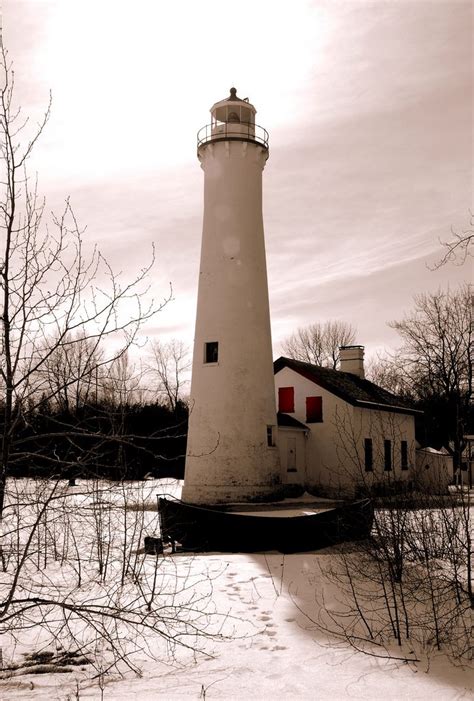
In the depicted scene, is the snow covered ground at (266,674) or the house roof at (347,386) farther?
the house roof at (347,386)

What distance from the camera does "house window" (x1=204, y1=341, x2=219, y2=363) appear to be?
1944cm

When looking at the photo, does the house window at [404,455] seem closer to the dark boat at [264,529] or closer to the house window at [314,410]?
the house window at [314,410]

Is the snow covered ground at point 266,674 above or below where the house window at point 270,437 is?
below

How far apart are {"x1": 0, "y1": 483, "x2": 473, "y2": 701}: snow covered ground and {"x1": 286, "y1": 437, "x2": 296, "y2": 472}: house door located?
14.6 meters

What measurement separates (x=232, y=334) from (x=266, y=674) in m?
13.7

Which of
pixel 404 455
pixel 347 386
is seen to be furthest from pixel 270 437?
pixel 404 455

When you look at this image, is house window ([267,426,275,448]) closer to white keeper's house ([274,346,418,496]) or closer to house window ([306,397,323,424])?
white keeper's house ([274,346,418,496])

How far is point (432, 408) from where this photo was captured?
36625 millimetres

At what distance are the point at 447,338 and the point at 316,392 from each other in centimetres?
1049

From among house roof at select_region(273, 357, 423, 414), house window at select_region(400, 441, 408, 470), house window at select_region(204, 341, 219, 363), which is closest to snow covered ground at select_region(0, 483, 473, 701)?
house window at select_region(204, 341, 219, 363)

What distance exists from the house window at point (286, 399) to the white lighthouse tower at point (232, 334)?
5.14 meters

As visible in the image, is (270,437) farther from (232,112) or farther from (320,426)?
(232,112)

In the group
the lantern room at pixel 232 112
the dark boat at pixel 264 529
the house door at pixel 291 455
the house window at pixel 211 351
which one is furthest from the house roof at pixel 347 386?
the dark boat at pixel 264 529

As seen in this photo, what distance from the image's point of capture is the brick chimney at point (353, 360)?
30.1m
